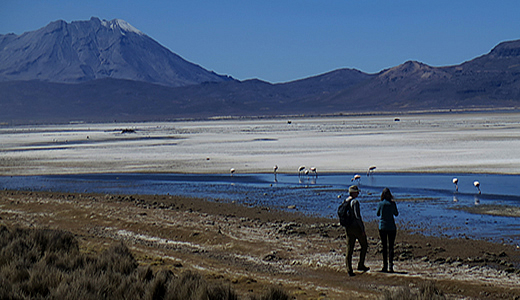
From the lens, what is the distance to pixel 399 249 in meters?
10.7

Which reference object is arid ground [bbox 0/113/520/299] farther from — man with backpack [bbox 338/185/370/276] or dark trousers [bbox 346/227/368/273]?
man with backpack [bbox 338/185/370/276]

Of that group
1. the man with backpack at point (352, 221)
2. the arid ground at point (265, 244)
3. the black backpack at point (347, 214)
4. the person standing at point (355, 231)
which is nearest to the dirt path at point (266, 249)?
the arid ground at point (265, 244)

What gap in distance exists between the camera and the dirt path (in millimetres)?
8695

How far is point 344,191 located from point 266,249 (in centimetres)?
785

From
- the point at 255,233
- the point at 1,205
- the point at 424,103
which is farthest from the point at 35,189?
the point at 424,103

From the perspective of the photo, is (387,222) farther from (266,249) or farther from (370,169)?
(370,169)

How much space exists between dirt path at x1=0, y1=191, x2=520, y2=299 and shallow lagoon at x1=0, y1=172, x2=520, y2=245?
3.99ft

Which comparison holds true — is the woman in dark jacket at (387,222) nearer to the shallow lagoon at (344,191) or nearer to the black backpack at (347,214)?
the black backpack at (347,214)

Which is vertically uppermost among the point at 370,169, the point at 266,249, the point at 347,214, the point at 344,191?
the point at 347,214

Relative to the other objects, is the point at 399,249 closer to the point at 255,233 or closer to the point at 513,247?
the point at 513,247

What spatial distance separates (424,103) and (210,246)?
186860 millimetres

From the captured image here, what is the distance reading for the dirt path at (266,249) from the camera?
8695mm

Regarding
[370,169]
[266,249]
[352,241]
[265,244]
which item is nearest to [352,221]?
[352,241]

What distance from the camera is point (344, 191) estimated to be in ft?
61.0
